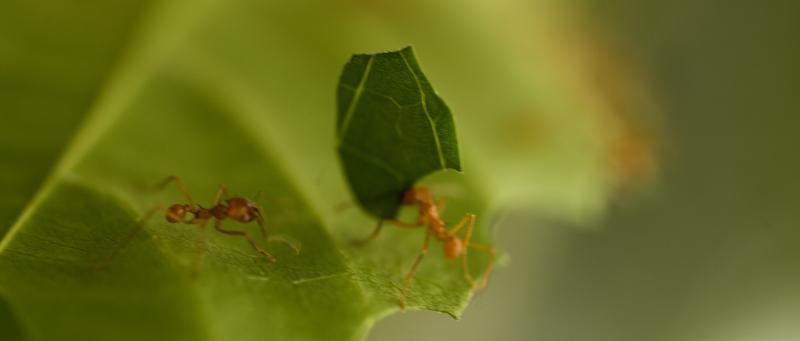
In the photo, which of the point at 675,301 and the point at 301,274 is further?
the point at 675,301

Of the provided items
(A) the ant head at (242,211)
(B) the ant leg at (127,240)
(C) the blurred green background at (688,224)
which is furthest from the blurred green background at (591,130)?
(B) the ant leg at (127,240)

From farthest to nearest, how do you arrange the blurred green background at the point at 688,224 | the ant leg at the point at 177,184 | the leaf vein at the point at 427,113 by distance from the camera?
the blurred green background at the point at 688,224
the ant leg at the point at 177,184
the leaf vein at the point at 427,113

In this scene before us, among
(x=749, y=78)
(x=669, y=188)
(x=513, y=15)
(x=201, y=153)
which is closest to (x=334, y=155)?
(x=201, y=153)

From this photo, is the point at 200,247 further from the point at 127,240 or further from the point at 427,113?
the point at 427,113

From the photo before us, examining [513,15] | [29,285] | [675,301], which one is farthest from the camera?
[513,15]

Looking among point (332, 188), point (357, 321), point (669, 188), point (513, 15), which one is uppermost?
point (513, 15)

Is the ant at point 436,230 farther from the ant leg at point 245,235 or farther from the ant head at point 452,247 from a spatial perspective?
the ant leg at point 245,235

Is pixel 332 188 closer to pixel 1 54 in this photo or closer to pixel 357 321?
pixel 357 321
